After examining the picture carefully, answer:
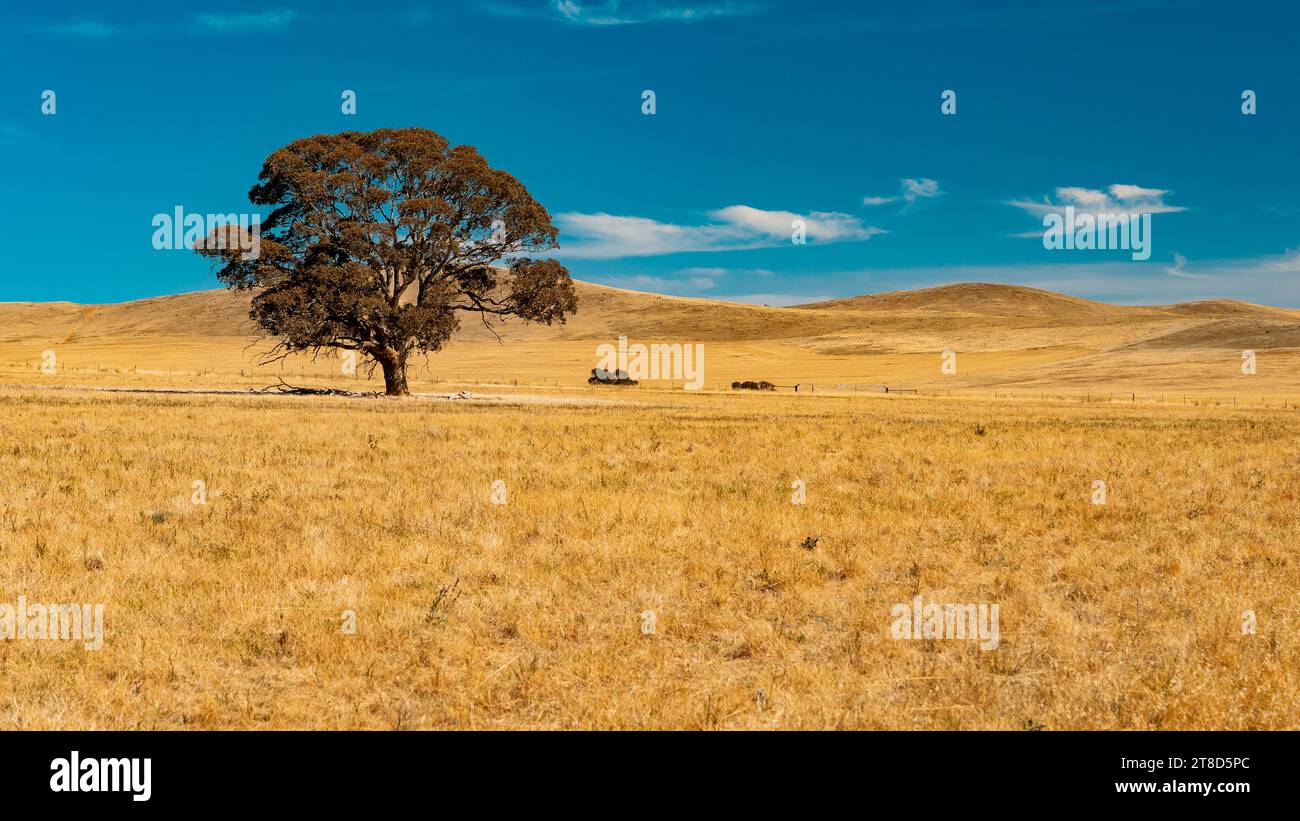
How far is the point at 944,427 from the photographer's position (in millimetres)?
31328

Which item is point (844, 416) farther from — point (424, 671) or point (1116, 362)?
point (1116, 362)

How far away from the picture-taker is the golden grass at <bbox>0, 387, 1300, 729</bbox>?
644 centimetres

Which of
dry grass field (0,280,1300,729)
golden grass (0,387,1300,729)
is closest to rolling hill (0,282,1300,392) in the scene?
dry grass field (0,280,1300,729)

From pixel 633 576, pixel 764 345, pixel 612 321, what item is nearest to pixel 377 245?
pixel 633 576

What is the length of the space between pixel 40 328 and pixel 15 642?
20437 centimetres

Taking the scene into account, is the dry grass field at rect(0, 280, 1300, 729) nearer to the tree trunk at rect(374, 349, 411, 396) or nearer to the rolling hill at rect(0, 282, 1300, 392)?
the tree trunk at rect(374, 349, 411, 396)

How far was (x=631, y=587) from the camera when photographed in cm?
947

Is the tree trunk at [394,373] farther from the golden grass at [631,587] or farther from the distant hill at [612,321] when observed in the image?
the distant hill at [612,321]

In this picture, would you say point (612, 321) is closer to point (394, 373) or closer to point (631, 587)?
point (394, 373)

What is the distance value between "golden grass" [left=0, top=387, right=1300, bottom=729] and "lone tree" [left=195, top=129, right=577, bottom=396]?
23000mm

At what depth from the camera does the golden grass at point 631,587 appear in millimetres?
6441

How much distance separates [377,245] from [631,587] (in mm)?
38061

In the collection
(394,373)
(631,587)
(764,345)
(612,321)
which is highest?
(612,321)

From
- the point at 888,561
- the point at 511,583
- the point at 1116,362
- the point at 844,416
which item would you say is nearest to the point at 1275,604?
the point at 888,561
